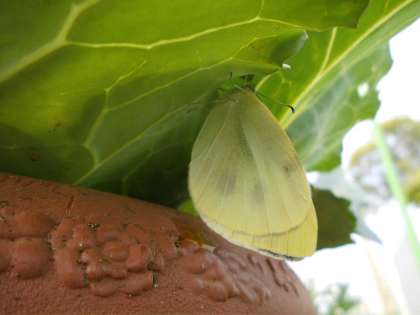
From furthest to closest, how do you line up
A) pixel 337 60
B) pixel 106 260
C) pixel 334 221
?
pixel 334 221 → pixel 337 60 → pixel 106 260

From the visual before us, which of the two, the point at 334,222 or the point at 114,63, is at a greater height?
the point at 114,63

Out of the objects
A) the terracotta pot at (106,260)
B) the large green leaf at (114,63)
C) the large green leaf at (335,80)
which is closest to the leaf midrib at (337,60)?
the large green leaf at (335,80)

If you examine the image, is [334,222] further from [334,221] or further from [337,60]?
[337,60]

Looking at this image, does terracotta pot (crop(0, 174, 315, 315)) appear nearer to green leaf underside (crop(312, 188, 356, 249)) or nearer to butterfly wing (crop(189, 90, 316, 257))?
butterfly wing (crop(189, 90, 316, 257))

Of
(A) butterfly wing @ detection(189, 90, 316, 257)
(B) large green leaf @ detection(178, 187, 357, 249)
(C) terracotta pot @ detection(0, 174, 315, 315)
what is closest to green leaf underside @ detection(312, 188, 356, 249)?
(B) large green leaf @ detection(178, 187, 357, 249)

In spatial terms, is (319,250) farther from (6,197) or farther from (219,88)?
(6,197)

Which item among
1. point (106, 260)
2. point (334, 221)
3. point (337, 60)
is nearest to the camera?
point (106, 260)

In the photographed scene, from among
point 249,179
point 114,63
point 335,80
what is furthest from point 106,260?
point 335,80
